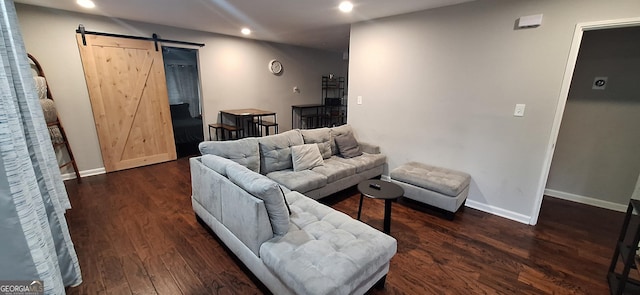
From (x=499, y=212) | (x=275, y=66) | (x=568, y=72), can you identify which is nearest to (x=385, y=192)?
(x=499, y=212)

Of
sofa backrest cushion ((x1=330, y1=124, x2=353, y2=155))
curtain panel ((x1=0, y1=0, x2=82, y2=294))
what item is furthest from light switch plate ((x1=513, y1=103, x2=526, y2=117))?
curtain panel ((x1=0, y1=0, x2=82, y2=294))

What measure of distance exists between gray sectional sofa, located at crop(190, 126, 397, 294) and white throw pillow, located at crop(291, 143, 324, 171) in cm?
34

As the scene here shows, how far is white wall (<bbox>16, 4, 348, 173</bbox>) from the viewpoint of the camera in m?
3.31

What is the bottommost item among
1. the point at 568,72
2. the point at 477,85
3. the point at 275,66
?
the point at 477,85

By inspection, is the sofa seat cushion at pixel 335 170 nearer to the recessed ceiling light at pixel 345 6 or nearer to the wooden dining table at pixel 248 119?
the recessed ceiling light at pixel 345 6

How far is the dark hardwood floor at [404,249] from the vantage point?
186 cm

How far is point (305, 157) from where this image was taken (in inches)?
124

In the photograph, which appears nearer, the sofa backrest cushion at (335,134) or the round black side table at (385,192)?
the round black side table at (385,192)

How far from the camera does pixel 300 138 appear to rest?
3336 mm

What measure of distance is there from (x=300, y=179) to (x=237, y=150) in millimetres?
744

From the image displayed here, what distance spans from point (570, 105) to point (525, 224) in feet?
5.61

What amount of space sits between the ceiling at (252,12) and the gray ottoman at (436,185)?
1935 millimetres

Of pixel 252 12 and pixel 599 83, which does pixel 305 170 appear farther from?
pixel 599 83

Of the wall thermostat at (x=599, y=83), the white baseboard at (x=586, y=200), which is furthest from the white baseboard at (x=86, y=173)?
the wall thermostat at (x=599, y=83)
